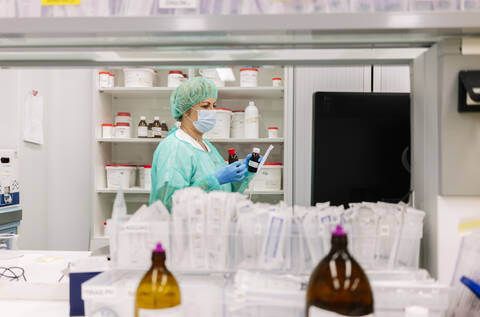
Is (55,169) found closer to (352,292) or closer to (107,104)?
(107,104)

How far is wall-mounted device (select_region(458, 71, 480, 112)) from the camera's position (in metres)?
0.83

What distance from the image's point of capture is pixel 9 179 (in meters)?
2.47

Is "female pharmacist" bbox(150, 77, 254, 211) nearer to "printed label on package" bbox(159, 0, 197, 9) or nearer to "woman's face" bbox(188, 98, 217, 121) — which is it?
"woman's face" bbox(188, 98, 217, 121)

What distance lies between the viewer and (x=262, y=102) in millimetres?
3076

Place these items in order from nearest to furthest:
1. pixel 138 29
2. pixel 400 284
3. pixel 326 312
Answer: pixel 326 312 → pixel 400 284 → pixel 138 29

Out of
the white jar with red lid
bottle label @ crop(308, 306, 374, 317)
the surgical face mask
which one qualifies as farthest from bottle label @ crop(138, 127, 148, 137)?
bottle label @ crop(308, 306, 374, 317)

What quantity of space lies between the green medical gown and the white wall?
137cm

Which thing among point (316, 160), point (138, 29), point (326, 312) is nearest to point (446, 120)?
point (326, 312)

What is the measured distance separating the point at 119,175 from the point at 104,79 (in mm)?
729

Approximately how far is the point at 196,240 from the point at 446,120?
0.61 m

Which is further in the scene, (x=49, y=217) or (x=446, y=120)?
(x=49, y=217)

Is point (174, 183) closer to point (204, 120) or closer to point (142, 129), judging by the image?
point (204, 120)

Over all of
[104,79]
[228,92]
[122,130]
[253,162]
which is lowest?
[253,162]

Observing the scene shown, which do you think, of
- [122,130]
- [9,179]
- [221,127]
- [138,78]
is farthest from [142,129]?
[9,179]
